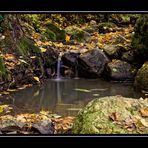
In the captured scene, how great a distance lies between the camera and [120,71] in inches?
246

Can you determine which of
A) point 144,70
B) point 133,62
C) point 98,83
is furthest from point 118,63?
point 144,70

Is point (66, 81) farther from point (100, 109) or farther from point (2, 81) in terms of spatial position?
point (100, 109)

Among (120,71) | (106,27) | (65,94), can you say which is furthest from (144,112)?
(106,27)

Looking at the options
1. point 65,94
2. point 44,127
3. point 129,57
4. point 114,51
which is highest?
point 114,51

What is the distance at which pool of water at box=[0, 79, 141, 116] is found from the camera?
3973 millimetres

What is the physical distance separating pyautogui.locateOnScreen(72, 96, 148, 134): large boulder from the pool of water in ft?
4.18

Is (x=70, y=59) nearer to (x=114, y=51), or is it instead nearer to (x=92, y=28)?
(x=114, y=51)

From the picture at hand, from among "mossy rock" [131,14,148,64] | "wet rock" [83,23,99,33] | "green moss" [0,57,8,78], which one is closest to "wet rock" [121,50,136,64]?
"mossy rock" [131,14,148,64]

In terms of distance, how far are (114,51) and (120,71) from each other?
829mm

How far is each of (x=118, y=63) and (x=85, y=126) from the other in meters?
4.40

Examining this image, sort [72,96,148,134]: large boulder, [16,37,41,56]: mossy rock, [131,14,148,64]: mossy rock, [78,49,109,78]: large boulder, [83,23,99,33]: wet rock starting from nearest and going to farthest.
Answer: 1. [72,96,148,134]: large boulder
2. [16,37,41,56]: mossy rock
3. [131,14,148,64]: mossy rock
4. [78,49,109,78]: large boulder
5. [83,23,99,33]: wet rock

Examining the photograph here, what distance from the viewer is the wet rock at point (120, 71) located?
6156 millimetres

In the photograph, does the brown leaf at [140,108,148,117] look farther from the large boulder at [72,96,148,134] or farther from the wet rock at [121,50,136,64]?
the wet rock at [121,50,136,64]

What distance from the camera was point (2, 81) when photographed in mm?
4547
